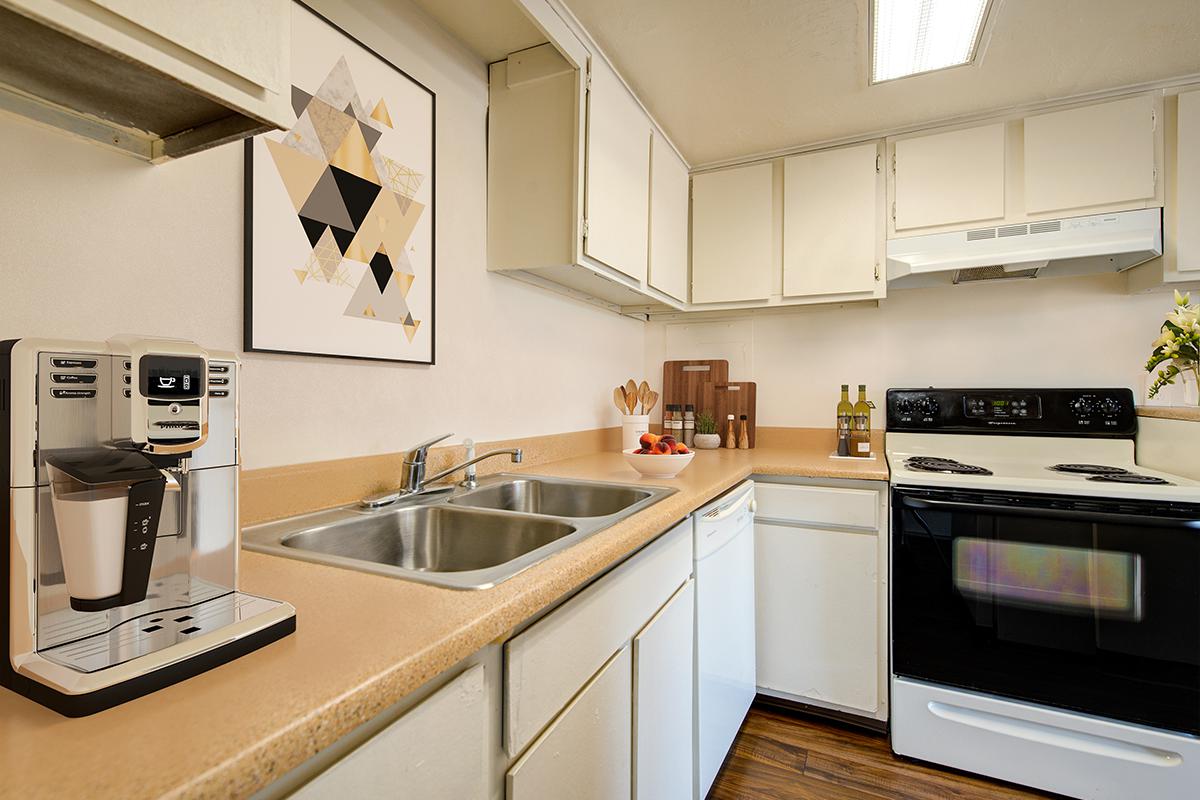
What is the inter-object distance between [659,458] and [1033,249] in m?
1.61

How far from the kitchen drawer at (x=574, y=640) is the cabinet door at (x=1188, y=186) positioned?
6.96 ft

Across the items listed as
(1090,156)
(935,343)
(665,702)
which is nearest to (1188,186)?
(1090,156)

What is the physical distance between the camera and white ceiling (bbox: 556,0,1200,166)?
1587 millimetres

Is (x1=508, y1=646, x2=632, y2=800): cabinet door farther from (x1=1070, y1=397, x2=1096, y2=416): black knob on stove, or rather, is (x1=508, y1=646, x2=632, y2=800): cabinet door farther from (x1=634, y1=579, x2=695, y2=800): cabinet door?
(x1=1070, y1=397, x2=1096, y2=416): black knob on stove

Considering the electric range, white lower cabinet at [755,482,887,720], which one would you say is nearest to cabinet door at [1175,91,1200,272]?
the electric range

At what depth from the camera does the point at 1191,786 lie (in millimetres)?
1533

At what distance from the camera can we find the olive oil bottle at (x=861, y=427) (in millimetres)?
2346

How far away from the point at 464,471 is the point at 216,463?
0.98m

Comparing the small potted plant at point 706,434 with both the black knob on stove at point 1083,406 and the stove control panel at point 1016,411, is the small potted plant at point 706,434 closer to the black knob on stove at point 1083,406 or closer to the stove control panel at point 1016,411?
the stove control panel at point 1016,411

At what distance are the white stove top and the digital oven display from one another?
1941 millimetres

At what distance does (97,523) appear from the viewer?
489 millimetres

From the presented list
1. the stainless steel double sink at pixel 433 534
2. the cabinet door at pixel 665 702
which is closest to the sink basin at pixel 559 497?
the stainless steel double sink at pixel 433 534

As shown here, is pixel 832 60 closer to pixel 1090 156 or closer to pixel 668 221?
pixel 668 221

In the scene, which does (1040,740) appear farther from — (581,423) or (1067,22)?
(1067,22)
